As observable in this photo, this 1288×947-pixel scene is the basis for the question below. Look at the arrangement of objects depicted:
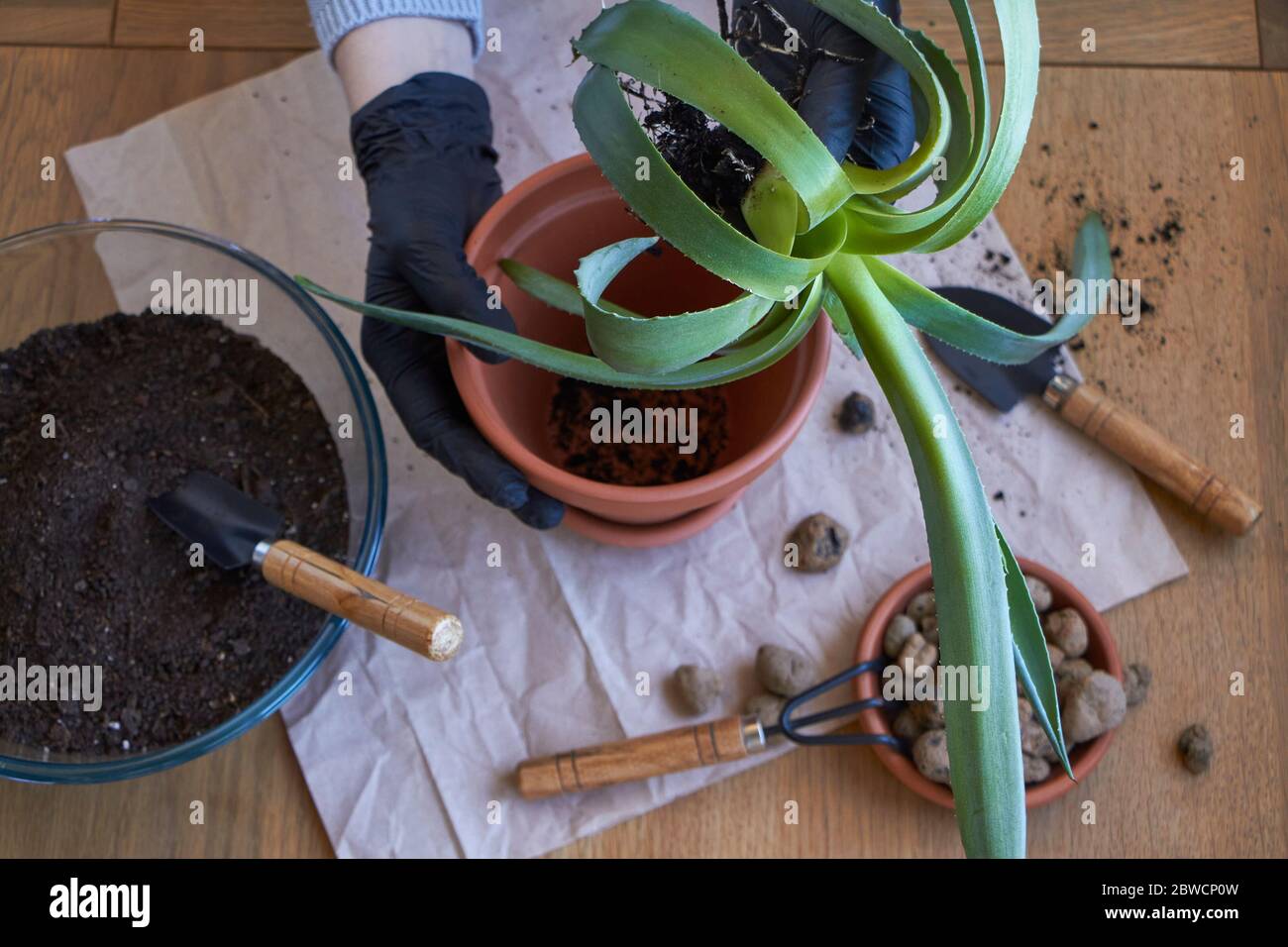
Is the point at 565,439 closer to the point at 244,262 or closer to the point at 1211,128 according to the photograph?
the point at 244,262

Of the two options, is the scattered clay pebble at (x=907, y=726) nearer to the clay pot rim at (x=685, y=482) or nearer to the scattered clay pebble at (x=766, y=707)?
the scattered clay pebble at (x=766, y=707)

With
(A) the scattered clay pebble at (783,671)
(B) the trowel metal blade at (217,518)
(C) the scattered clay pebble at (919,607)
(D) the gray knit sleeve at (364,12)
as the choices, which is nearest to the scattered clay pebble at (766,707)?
(A) the scattered clay pebble at (783,671)

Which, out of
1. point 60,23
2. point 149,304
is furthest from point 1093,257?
point 60,23

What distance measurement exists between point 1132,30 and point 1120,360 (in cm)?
27

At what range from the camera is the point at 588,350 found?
2.48 ft

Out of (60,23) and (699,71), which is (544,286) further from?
(60,23)

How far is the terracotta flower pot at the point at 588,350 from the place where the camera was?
0.60m

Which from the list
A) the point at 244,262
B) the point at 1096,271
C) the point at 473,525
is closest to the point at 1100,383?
the point at 1096,271

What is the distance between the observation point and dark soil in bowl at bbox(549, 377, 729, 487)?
757 mm

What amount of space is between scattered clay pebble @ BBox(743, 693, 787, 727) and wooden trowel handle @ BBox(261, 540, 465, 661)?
244mm

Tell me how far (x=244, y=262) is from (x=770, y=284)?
1.47ft

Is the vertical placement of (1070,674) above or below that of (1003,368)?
below

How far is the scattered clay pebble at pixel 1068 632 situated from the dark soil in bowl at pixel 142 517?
0.49m
